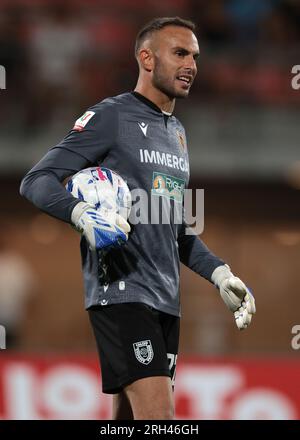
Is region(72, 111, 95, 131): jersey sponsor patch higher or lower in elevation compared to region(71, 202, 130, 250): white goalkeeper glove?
higher

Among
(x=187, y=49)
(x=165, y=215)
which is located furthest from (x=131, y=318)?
(x=187, y=49)

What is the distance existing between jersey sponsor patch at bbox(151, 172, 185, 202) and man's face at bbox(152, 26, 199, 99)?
0.37 meters

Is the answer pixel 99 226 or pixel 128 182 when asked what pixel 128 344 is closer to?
pixel 99 226

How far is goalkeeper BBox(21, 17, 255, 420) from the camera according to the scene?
160 inches

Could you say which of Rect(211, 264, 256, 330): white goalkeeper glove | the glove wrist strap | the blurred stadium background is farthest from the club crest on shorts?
the blurred stadium background

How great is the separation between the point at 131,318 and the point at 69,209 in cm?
52

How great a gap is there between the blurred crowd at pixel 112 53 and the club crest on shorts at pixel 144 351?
7.17m

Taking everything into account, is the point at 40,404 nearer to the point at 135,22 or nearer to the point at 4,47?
the point at 4,47

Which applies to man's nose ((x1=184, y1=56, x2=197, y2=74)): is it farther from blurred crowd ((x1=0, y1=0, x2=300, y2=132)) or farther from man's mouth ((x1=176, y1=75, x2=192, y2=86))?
blurred crowd ((x1=0, y1=0, x2=300, y2=132))

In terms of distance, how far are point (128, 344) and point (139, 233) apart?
470mm

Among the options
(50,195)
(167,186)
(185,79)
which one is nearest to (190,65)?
(185,79)

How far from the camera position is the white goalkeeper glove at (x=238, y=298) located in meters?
4.30

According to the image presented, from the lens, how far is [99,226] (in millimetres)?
3922

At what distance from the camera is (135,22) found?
12.0 metres
